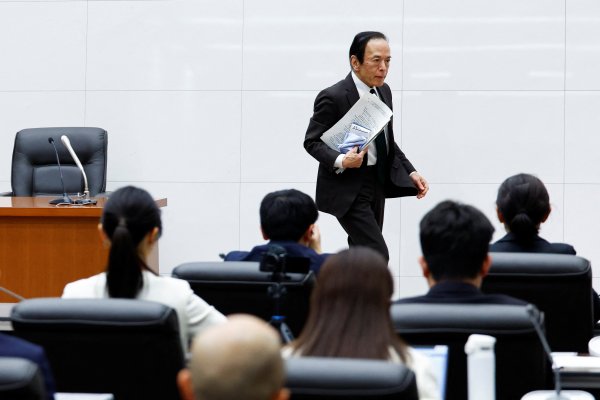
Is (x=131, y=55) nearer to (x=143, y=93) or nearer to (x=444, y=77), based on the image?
(x=143, y=93)

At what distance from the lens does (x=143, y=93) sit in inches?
297

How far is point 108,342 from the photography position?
2498 mm

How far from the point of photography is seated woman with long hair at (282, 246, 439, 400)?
2025 millimetres

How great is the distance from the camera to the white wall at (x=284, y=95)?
718cm

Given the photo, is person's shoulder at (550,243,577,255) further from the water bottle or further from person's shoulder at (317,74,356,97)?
person's shoulder at (317,74,356,97)

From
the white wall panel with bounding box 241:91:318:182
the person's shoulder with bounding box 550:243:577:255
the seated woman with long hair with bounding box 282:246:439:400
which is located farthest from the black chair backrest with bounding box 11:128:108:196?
the seated woman with long hair with bounding box 282:246:439:400

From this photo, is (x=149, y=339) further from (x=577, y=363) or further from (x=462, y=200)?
(x=462, y=200)

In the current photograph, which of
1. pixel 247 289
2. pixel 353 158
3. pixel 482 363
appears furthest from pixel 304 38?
pixel 482 363

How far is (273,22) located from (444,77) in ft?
4.29

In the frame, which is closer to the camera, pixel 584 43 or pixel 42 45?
pixel 584 43

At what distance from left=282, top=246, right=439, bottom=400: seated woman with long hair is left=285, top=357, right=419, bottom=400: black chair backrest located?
0.23m

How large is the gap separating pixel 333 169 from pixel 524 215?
1.74m

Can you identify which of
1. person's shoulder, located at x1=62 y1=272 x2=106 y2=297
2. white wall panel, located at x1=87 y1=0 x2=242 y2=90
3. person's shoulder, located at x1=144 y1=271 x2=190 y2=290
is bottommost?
person's shoulder, located at x1=62 y1=272 x2=106 y2=297

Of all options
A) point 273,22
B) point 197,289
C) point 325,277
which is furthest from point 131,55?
point 325,277
